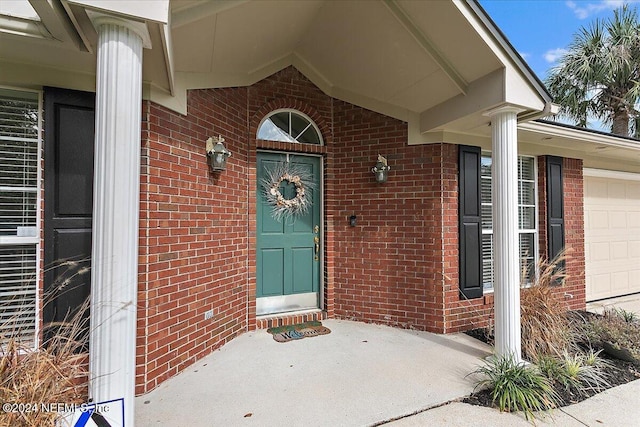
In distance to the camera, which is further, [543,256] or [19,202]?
[543,256]

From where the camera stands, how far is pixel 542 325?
3.13 m

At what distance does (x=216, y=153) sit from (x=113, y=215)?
1.57m

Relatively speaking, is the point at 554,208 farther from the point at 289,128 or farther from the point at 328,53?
the point at 289,128

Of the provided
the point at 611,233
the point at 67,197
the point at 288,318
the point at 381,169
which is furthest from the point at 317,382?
the point at 611,233

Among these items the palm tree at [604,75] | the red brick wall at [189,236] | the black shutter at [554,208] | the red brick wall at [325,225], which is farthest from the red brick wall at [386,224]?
the palm tree at [604,75]

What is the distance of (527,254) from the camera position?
4.76m

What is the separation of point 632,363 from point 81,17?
541 centimetres

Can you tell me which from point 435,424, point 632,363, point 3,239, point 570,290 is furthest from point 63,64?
point 570,290

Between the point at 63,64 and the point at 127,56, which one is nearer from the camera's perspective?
the point at 127,56

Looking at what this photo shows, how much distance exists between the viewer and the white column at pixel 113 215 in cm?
173

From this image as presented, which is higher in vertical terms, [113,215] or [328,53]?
[328,53]

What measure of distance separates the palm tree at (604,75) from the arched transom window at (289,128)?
317 inches

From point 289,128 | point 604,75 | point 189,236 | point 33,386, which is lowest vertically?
point 33,386

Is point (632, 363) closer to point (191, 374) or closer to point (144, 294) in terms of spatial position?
point (191, 374)
